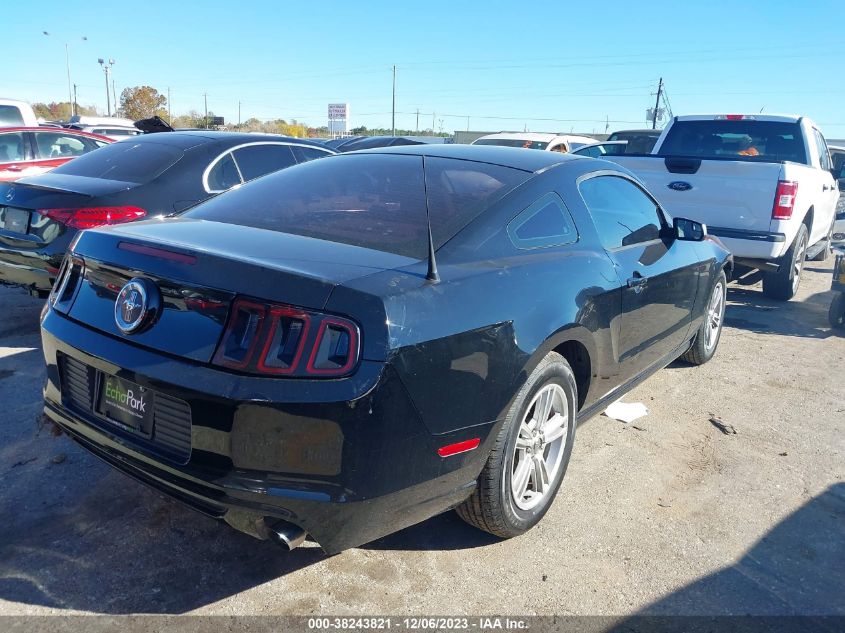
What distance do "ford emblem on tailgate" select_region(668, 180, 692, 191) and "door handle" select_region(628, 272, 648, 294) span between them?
3986 mm

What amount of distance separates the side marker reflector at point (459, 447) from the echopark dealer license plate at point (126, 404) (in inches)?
39.8

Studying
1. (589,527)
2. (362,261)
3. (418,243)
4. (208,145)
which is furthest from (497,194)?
(208,145)

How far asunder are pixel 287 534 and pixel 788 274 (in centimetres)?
725

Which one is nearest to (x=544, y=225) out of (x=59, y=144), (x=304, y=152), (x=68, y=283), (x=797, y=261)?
(x=68, y=283)

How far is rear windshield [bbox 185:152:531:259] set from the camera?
2732mm

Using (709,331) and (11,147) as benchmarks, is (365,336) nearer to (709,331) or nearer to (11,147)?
(709,331)

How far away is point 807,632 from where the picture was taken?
2441 mm

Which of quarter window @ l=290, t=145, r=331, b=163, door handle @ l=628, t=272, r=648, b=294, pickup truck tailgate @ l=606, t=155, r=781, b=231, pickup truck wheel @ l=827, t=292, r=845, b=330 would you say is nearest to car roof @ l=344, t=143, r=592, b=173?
door handle @ l=628, t=272, r=648, b=294

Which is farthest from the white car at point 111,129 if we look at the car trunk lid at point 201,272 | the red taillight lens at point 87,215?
the car trunk lid at point 201,272

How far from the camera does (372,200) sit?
121 inches

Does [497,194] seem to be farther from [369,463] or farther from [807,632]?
[807,632]

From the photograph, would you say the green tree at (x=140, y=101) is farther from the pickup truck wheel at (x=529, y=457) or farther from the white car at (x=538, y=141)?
the pickup truck wheel at (x=529, y=457)

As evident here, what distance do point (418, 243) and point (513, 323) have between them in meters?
0.48

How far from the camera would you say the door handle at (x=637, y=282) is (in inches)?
141
